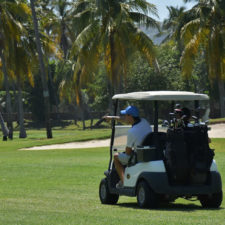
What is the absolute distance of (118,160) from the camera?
1175 centimetres

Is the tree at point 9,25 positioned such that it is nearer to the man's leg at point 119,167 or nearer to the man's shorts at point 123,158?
the man's leg at point 119,167

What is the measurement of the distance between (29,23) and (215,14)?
14.0m

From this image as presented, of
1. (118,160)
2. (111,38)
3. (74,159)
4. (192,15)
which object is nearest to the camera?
(118,160)

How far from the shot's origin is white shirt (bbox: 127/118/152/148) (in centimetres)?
1124

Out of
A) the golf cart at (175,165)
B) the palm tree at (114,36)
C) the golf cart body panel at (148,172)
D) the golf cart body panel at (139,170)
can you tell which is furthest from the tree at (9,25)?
the golf cart at (175,165)

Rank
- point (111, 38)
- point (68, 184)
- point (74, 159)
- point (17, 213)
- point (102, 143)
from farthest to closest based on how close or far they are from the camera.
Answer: point (111, 38) < point (102, 143) < point (74, 159) < point (68, 184) < point (17, 213)

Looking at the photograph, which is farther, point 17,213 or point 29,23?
point 29,23

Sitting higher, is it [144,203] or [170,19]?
[170,19]

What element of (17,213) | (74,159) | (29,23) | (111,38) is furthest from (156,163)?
(29,23)

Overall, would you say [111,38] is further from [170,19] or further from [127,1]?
[170,19]

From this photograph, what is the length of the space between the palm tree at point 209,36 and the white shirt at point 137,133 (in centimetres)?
3135

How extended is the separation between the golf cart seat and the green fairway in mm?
783

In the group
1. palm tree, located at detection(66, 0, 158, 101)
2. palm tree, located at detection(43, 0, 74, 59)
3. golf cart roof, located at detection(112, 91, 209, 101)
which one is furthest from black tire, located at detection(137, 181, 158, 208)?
palm tree, located at detection(43, 0, 74, 59)

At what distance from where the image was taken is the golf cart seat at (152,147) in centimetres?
1098
